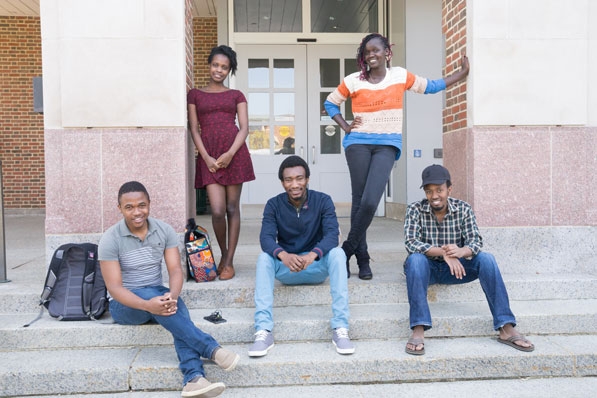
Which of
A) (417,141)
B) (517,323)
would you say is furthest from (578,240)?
(417,141)

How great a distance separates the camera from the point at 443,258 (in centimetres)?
395

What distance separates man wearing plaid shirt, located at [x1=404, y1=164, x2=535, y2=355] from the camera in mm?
3725

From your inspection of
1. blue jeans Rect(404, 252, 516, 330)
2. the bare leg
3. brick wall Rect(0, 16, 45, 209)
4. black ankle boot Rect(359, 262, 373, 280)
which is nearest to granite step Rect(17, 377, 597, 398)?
blue jeans Rect(404, 252, 516, 330)

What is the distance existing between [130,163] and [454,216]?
103 inches

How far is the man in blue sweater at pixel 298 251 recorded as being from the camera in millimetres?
3721

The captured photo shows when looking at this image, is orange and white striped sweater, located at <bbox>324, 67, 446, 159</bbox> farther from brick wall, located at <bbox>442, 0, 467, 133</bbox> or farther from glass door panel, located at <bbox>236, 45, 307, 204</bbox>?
glass door panel, located at <bbox>236, 45, 307, 204</bbox>

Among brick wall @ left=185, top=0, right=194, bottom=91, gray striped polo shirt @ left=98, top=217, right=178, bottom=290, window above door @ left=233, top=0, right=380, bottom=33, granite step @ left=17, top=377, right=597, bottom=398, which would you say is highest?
window above door @ left=233, top=0, right=380, bottom=33

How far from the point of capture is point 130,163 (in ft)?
14.9

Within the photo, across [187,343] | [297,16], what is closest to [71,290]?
[187,343]

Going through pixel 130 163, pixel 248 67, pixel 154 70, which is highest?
pixel 248 67

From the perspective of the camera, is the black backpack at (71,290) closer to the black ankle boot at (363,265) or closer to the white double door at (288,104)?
the black ankle boot at (363,265)

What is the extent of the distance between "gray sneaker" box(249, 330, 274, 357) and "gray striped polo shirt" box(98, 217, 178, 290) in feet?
2.60

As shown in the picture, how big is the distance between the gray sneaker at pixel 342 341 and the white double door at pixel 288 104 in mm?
4879

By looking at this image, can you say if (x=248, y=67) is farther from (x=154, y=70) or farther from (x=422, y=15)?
(x=154, y=70)
